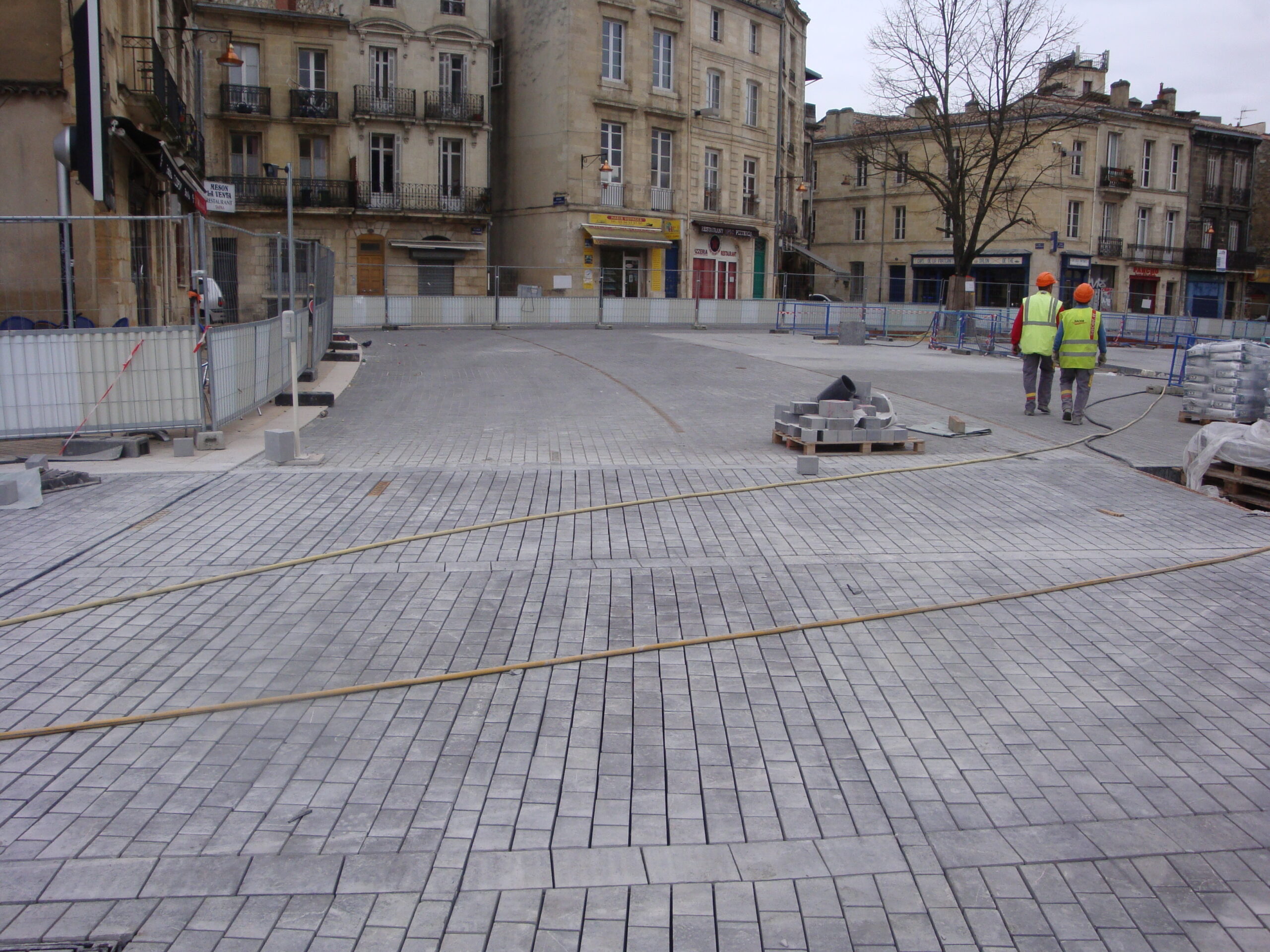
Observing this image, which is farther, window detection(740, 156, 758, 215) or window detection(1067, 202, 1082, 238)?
window detection(1067, 202, 1082, 238)

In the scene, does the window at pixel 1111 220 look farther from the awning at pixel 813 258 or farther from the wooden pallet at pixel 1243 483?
the wooden pallet at pixel 1243 483

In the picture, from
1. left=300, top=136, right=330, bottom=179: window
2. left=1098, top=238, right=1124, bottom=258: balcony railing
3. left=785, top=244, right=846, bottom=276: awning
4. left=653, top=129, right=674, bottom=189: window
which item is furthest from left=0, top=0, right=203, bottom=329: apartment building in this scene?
left=1098, top=238, right=1124, bottom=258: balcony railing

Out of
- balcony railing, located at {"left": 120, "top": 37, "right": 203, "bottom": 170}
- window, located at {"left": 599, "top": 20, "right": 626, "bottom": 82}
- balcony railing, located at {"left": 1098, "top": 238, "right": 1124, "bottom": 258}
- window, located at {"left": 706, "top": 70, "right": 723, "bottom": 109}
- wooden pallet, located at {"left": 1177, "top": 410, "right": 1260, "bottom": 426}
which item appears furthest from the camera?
balcony railing, located at {"left": 1098, "top": 238, "right": 1124, "bottom": 258}

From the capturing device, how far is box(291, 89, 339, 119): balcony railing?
3981 centimetres

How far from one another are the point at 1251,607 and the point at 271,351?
11.4 meters

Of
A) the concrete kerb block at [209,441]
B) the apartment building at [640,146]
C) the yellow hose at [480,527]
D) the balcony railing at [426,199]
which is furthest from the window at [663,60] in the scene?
the concrete kerb block at [209,441]

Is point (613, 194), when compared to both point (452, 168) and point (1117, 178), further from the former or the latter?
point (1117, 178)

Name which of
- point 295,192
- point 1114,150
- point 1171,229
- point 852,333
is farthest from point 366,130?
point 1171,229

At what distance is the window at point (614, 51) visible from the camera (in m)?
42.6

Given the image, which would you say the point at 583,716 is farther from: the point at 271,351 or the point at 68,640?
the point at 271,351

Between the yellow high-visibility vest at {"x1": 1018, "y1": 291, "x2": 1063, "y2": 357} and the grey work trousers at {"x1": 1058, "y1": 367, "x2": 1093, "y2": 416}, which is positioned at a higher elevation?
the yellow high-visibility vest at {"x1": 1018, "y1": 291, "x2": 1063, "y2": 357}

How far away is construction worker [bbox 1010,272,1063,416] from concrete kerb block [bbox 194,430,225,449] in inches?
398

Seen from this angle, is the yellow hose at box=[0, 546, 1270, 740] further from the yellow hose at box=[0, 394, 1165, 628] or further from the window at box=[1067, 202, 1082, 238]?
the window at box=[1067, 202, 1082, 238]

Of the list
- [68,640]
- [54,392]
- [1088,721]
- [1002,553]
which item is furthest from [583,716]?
[54,392]
